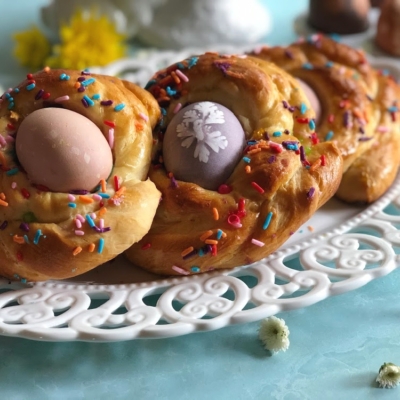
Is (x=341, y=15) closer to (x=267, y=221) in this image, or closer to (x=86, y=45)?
(x=86, y=45)

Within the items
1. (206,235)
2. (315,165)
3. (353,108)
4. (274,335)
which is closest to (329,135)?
(353,108)

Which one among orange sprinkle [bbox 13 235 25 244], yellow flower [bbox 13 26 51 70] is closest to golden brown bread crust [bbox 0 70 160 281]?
orange sprinkle [bbox 13 235 25 244]

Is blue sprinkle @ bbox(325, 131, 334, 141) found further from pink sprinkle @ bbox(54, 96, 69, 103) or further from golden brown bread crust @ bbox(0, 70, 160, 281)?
pink sprinkle @ bbox(54, 96, 69, 103)

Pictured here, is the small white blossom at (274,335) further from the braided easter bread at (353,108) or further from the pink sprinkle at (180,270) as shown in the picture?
the braided easter bread at (353,108)

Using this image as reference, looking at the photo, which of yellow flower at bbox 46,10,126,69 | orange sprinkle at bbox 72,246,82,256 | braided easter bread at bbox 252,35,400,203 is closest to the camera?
orange sprinkle at bbox 72,246,82,256

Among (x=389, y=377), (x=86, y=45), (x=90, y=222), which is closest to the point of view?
(x=389, y=377)

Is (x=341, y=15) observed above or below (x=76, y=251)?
above

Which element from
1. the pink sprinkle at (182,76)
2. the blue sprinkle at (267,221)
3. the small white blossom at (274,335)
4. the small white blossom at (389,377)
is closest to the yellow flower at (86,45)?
the pink sprinkle at (182,76)
